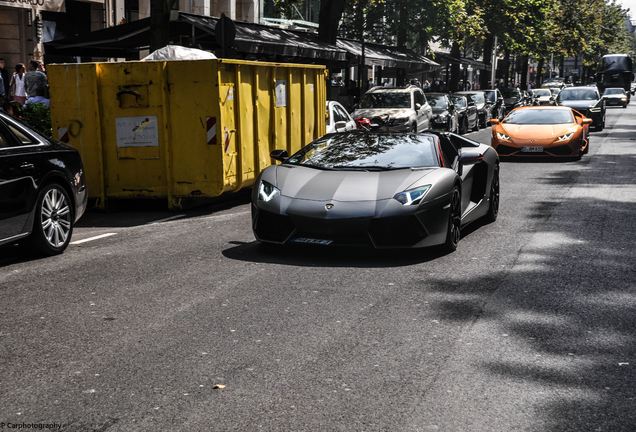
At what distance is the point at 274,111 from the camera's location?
49.3ft

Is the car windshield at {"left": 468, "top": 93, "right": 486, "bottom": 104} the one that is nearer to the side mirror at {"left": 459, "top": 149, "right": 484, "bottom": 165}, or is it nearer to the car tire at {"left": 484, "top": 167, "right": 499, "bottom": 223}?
the car tire at {"left": 484, "top": 167, "right": 499, "bottom": 223}

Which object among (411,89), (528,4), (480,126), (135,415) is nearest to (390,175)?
(135,415)

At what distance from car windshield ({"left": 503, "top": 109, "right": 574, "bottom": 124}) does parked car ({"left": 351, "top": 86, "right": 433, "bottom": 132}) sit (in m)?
3.77

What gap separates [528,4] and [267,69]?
3993cm

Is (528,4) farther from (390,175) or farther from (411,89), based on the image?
(390,175)

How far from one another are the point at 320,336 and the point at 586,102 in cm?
3196

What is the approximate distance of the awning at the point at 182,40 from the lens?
2261 centimetres

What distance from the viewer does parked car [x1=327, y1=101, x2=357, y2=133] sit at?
770 inches

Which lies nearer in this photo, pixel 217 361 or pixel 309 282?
pixel 217 361

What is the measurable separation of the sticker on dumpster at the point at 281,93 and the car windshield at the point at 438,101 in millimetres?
16837

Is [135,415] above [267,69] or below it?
below

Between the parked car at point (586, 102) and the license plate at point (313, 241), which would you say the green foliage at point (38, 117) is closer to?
the license plate at point (313, 241)

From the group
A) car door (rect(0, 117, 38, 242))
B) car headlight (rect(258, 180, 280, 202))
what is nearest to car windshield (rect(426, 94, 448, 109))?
car headlight (rect(258, 180, 280, 202))

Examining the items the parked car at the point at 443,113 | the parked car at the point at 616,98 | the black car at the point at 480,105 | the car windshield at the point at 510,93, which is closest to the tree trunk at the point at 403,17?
the black car at the point at 480,105
